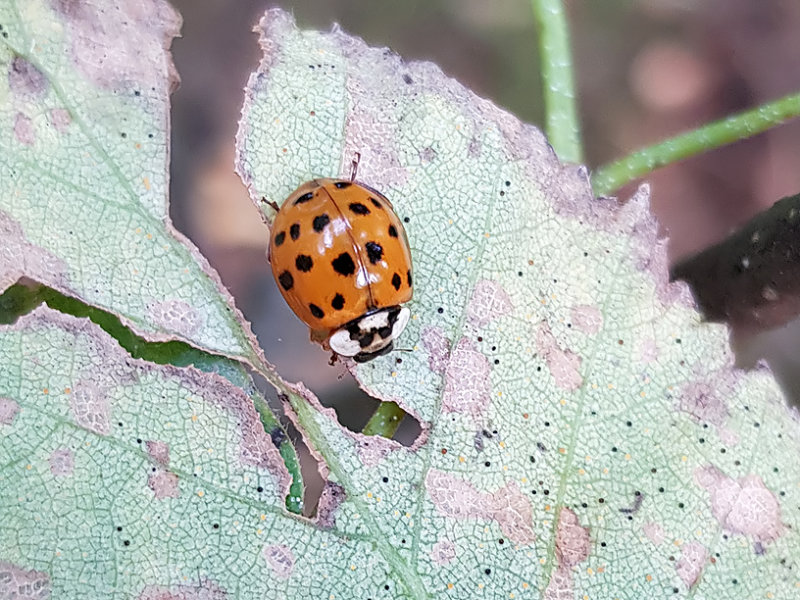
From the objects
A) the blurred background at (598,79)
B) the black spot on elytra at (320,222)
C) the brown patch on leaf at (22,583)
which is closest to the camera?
the brown patch on leaf at (22,583)

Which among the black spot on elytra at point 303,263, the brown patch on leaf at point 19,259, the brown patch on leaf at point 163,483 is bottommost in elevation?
the brown patch on leaf at point 163,483

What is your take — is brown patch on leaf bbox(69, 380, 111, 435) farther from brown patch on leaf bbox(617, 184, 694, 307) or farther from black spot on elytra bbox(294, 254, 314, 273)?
brown patch on leaf bbox(617, 184, 694, 307)

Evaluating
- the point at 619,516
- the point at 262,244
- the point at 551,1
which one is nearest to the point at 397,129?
the point at 551,1

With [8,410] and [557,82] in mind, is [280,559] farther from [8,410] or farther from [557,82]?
[557,82]

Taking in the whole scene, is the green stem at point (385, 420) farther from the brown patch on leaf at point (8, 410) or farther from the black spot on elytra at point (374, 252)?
the brown patch on leaf at point (8, 410)

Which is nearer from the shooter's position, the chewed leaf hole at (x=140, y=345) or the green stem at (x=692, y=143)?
the chewed leaf hole at (x=140, y=345)

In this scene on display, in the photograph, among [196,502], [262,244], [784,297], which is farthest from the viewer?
[262,244]

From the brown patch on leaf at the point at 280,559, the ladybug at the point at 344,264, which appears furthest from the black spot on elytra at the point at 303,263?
the brown patch on leaf at the point at 280,559

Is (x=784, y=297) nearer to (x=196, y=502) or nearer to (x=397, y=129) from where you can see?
(x=397, y=129)
